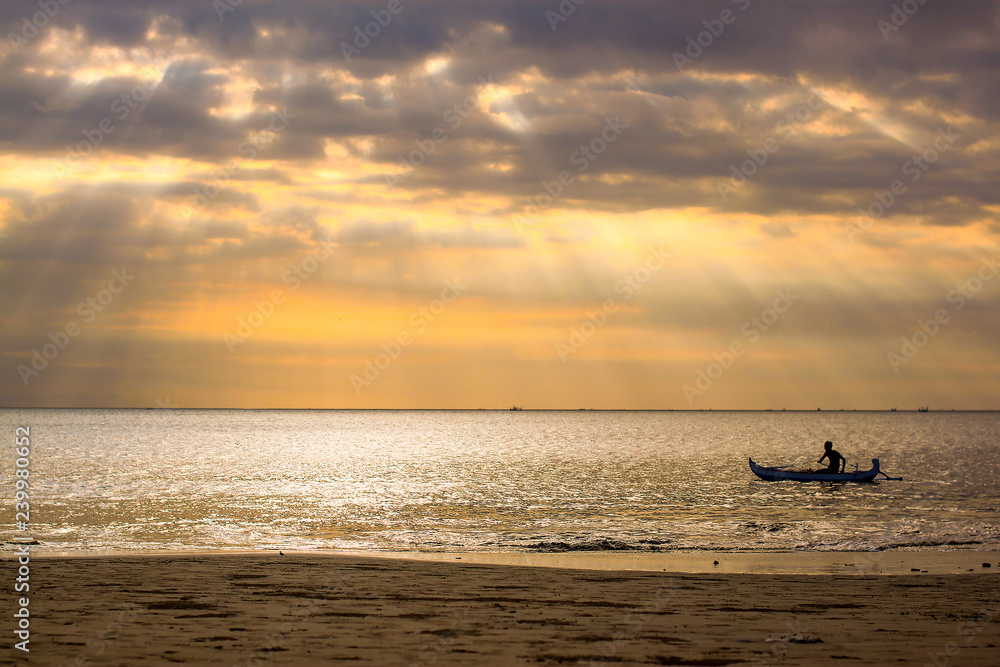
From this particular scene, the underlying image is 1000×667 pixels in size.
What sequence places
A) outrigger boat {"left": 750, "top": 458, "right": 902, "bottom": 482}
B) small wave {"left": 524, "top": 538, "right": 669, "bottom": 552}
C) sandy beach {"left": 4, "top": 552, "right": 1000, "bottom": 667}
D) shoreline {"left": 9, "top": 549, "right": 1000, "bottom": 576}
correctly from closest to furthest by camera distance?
sandy beach {"left": 4, "top": 552, "right": 1000, "bottom": 667}, shoreline {"left": 9, "top": 549, "right": 1000, "bottom": 576}, small wave {"left": 524, "top": 538, "right": 669, "bottom": 552}, outrigger boat {"left": 750, "top": 458, "right": 902, "bottom": 482}

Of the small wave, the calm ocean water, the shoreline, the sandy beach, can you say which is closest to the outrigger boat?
the calm ocean water

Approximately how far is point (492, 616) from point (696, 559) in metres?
11.8

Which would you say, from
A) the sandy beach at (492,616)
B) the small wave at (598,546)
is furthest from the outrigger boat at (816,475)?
the sandy beach at (492,616)

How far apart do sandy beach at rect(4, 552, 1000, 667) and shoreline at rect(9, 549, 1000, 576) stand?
66.3 inches

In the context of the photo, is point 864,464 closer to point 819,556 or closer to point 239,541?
point 819,556

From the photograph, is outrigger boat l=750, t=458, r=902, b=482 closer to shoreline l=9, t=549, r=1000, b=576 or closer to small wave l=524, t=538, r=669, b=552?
shoreline l=9, t=549, r=1000, b=576

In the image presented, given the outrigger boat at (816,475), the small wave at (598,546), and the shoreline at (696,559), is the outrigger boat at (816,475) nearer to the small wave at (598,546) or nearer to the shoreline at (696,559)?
the shoreline at (696,559)

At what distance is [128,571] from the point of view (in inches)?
697

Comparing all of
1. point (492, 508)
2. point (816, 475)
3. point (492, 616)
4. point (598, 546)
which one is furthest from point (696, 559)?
point (816, 475)

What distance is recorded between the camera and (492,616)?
1307cm

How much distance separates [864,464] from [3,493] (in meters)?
74.9

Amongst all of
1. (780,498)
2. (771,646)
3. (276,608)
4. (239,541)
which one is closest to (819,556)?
(771,646)

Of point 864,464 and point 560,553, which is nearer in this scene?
point 560,553

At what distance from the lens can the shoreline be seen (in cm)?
2062
